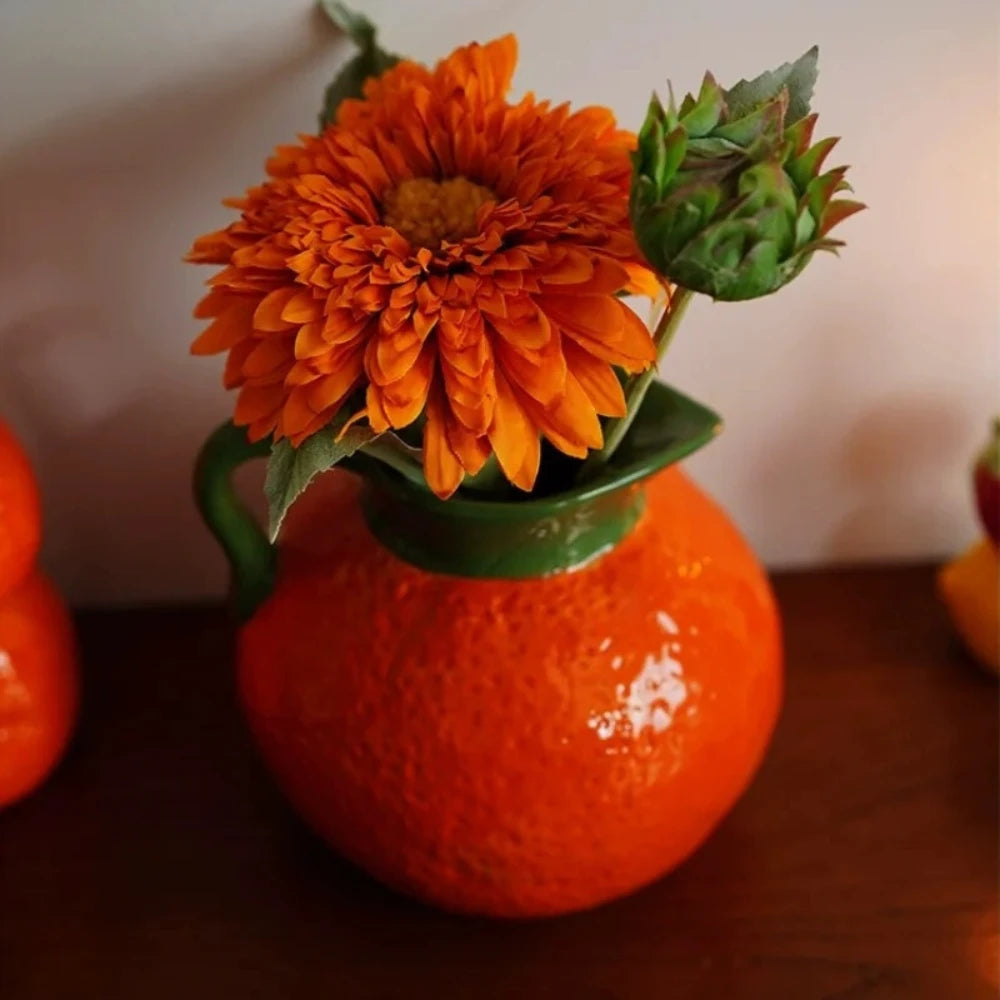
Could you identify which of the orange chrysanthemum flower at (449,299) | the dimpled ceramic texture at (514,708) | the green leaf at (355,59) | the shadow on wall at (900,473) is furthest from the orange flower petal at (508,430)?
the shadow on wall at (900,473)

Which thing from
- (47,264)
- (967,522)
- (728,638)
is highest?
(47,264)

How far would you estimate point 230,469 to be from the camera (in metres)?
0.47

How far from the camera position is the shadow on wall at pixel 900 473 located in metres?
0.65

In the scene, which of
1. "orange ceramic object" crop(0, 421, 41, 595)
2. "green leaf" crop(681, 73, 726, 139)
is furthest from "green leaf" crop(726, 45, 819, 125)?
"orange ceramic object" crop(0, 421, 41, 595)

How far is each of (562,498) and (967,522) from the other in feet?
1.37

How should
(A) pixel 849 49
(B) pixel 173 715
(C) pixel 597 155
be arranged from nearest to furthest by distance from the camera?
1. (C) pixel 597 155
2. (A) pixel 849 49
3. (B) pixel 173 715

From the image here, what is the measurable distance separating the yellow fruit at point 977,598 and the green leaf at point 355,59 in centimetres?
42

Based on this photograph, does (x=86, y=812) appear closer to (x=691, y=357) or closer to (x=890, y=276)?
(x=691, y=357)

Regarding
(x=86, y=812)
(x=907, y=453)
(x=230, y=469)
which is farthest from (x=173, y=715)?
(x=907, y=453)

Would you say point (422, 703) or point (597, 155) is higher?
point (597, 155)

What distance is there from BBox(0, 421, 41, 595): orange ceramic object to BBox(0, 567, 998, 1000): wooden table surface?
0.47 ft

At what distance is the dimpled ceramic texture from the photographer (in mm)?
422

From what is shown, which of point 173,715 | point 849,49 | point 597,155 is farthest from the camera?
point 173,715

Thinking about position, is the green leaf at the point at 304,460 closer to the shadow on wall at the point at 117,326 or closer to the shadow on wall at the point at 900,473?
the shadow on wall at the point at 117,326
